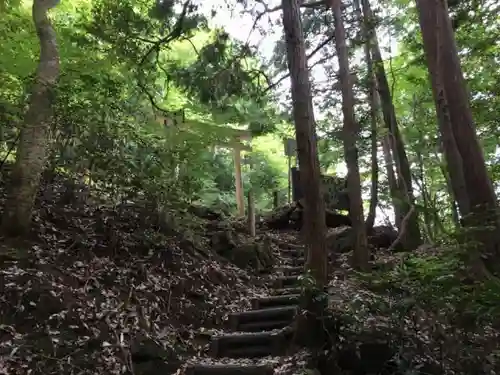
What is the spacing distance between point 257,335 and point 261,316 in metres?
0.79

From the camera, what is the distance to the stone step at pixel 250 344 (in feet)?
19.5

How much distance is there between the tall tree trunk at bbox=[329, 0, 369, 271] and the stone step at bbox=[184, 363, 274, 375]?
423 cm

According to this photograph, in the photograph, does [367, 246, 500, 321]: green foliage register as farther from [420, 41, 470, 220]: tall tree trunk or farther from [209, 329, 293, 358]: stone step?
[420, 41, 470, 220]: tall tree trunk

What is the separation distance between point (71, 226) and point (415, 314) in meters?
4.94

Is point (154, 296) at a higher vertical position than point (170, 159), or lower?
lower

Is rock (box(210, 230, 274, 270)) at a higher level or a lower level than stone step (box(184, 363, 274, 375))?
higher

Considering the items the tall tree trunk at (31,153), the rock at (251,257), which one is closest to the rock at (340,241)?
the rock at (251,257)

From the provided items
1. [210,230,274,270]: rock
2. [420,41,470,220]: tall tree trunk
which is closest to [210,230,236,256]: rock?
[210,230,274,270]: rock

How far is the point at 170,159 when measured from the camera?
25.0 ft

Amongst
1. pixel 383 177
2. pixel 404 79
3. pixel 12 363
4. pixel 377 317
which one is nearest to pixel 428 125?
pixel 404 79

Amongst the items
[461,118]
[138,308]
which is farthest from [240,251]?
[461,118]

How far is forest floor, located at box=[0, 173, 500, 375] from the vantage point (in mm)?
4160

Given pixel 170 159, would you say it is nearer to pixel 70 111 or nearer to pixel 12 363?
pixel 70 111

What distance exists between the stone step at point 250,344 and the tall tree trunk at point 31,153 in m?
3.01
